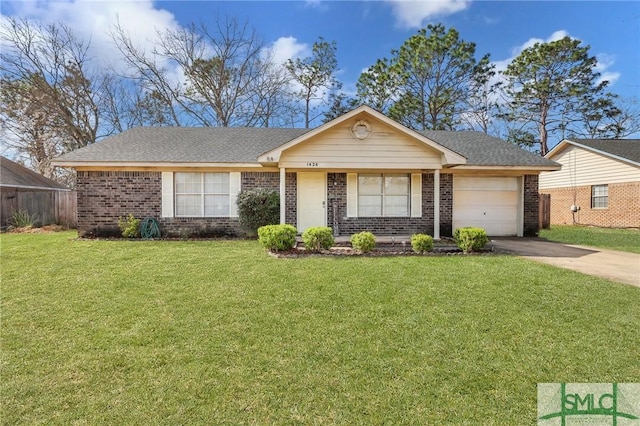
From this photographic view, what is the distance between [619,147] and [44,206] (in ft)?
98.8

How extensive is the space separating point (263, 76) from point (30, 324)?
23340 millimetres

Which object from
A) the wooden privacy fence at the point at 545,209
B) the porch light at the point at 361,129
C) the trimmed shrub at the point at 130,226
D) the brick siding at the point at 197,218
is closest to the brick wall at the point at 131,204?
the brick siding at the point at 197,218

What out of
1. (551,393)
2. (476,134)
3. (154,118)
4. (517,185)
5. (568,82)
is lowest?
(551,393)

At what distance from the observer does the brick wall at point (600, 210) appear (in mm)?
15695

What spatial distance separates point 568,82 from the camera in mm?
24297

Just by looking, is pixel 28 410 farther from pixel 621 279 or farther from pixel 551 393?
pixel 621 279

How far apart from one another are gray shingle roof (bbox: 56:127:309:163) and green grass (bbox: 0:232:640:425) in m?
5.83

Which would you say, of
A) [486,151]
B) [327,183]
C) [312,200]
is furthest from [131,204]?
[486,151]

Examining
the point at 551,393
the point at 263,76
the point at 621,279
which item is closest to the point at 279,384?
the point at 551,393

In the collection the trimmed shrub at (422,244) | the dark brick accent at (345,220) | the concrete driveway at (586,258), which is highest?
the dark brick accent at (345,220)

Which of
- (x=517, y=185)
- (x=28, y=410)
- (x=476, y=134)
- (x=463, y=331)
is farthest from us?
(x=476, y=134)

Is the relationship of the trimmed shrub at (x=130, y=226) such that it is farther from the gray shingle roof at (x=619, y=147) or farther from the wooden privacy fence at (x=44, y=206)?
the gray shingle roof at (x=619, y=147)
